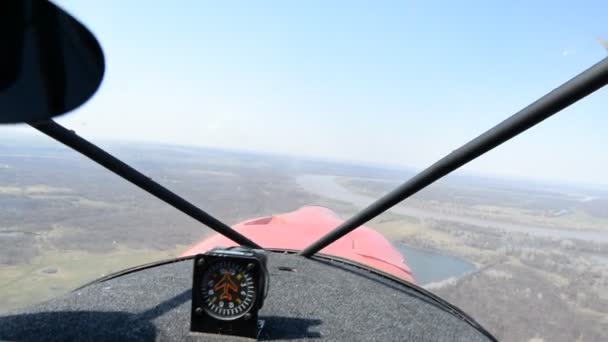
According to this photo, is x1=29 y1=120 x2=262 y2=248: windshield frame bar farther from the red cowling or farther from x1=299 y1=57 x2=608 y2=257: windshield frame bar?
the red cowling

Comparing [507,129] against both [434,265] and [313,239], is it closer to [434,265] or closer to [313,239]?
[313,239]

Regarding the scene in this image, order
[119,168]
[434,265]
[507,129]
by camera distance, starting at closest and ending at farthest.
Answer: [507,129] < [119,168] < [434,265]

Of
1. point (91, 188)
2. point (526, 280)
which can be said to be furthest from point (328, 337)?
point (526, 280)

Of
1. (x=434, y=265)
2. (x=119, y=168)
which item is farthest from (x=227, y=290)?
(x=434, y=265)

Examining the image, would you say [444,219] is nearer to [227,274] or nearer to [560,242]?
[560,242]

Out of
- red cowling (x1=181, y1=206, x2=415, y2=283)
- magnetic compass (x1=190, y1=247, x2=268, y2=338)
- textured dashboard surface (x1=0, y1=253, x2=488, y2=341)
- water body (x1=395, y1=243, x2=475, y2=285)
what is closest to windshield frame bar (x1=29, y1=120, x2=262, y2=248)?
textured dashboard surface (x1=0, y1=253, x2=488, y2=341)

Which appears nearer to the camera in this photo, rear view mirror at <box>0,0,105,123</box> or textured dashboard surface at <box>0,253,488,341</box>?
rear view mirror at <box>0,0,105,123</box>
